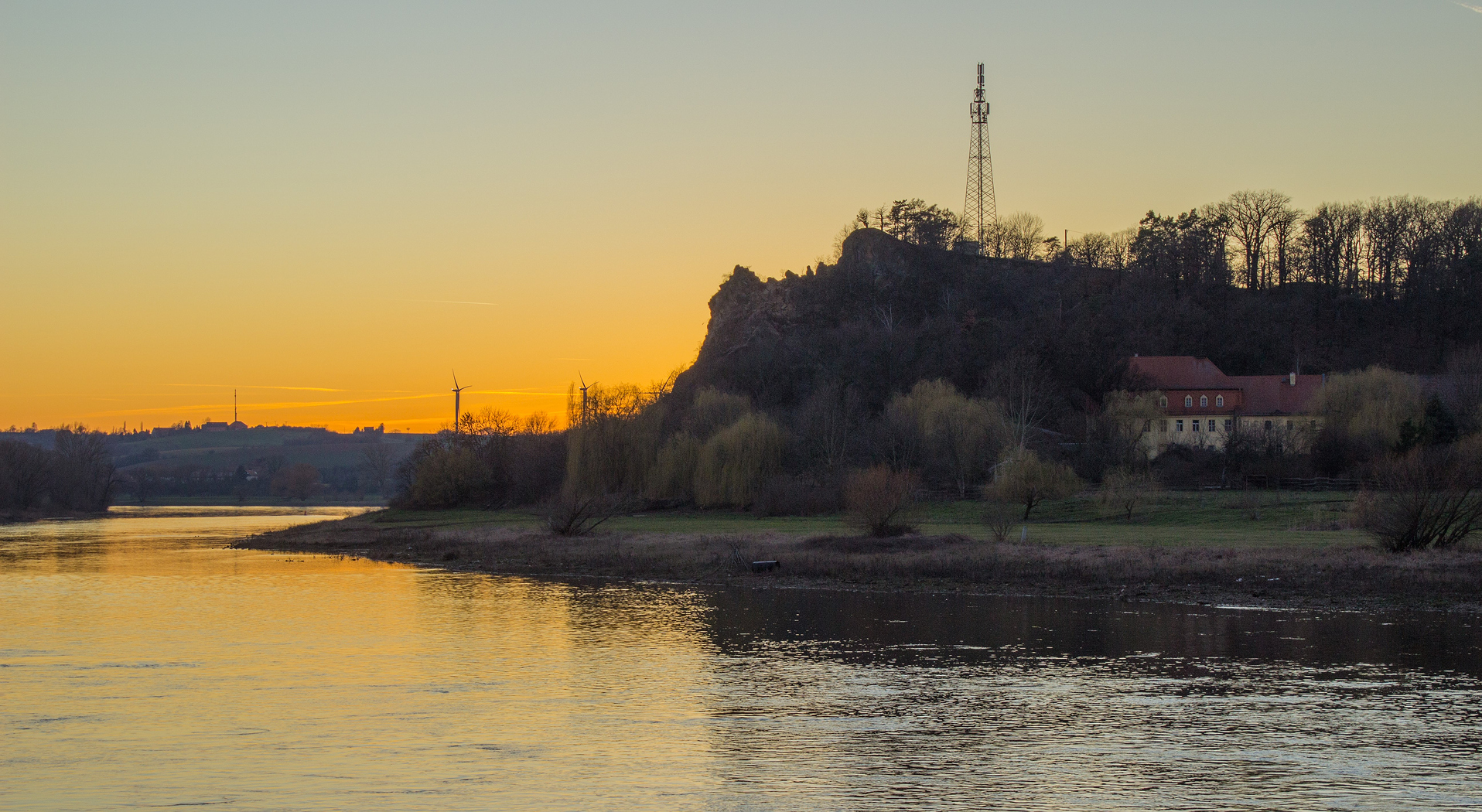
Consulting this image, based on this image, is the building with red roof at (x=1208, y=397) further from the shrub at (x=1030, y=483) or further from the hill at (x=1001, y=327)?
the shrub at (x=1030, y=483)

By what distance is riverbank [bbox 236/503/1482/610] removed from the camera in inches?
1304

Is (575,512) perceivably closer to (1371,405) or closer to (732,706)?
(732,706)

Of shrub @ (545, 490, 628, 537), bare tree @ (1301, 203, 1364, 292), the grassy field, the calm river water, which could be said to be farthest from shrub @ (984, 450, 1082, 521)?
bare tree @ (1301, 203, 1364, 292)

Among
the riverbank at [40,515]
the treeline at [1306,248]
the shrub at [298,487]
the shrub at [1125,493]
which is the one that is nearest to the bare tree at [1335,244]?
the treeline at [1306,248]

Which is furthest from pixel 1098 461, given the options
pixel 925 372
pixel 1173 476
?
pixel 925 372

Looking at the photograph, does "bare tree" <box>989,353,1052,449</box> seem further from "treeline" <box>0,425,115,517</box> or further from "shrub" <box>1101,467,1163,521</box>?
"treeline" <box>0,425,115,517</box>

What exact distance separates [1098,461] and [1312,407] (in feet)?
53.4

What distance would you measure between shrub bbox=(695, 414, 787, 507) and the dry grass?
14085mm

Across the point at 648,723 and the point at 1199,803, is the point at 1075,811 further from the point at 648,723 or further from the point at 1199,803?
the point at 648,723

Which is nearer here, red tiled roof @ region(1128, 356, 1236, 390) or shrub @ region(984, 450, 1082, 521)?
shrub @ region(984, 450, 1082, 521)

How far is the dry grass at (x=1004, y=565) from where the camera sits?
1308 inches

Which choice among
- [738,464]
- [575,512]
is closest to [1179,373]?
[738,464]

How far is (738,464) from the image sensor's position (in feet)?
221

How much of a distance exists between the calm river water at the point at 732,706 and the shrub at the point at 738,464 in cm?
3247
